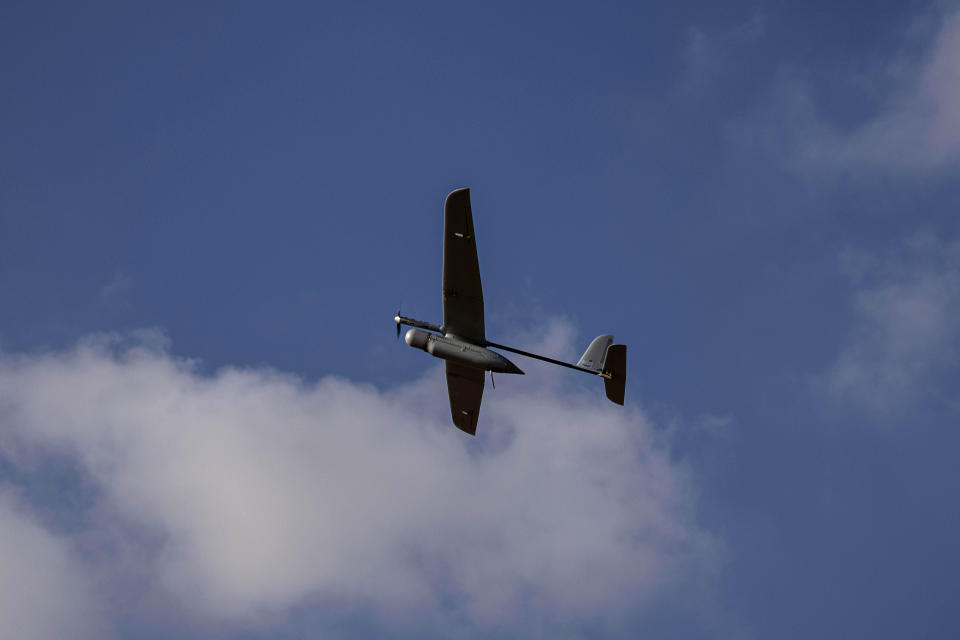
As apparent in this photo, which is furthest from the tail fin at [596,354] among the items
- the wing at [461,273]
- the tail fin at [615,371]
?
the wing at [461,273]

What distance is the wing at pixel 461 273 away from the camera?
143 ft

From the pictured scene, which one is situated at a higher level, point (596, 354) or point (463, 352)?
point (596, 354)

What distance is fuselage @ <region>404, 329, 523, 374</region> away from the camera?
47.5m

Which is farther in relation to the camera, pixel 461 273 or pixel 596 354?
pixel 596 354

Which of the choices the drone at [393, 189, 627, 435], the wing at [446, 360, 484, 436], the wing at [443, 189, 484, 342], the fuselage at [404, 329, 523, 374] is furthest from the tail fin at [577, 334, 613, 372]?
the wing at [443, 189, 484, 342]

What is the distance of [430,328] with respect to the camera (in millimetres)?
48281

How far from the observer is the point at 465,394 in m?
51.7

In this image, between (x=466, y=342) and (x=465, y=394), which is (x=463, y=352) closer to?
(x=466, y=342)

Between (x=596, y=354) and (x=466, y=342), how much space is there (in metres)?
9.06

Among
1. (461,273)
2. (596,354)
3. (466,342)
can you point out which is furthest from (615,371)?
(461,273)

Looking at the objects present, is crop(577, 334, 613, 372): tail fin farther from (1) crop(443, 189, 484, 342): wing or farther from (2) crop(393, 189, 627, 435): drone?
(1) crop(443, 189, 484, 342): wing

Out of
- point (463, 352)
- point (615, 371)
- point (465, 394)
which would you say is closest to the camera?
point (463, 352)

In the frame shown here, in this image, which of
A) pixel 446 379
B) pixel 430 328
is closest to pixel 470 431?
pixel 446 379

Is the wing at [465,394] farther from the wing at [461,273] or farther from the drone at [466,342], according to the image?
the wing at [461,273]
